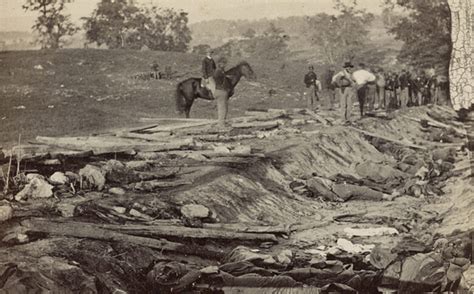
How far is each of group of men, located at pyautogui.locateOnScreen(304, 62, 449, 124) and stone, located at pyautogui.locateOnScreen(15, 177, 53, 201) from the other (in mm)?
3010

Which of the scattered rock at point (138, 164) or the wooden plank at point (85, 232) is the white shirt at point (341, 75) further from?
the wooden plank at point (85, 232)

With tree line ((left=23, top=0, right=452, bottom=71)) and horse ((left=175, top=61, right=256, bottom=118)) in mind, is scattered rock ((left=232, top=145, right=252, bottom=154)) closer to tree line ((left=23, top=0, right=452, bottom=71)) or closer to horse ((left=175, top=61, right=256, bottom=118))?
horse ((left=175, top=61, right=256, bottom=118))

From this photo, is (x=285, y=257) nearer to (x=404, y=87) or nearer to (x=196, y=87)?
(x=196, y=87)

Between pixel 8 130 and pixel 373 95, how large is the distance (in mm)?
4187

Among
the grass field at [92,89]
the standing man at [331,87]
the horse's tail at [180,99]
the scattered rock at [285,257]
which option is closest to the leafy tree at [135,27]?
the grass field at [92,89]

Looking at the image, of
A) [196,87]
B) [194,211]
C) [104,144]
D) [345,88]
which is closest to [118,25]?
[196,87]

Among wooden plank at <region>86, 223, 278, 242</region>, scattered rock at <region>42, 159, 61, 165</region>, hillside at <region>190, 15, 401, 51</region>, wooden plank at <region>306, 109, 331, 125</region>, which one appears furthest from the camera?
wooden plank at <region>306, 109, 331, 125</region>

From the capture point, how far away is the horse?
19.5 feet

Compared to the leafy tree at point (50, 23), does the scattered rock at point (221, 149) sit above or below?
below

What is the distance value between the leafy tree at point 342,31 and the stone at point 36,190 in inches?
115

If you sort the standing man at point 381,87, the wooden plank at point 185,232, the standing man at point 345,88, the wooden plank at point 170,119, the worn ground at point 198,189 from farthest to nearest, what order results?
the standing man at point 381,87
the standing man at point 345,88
the wooden plank at point 170,119
the wooden plank at point 185,232
the worn ground at point 198,189

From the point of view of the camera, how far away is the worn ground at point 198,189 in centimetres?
437

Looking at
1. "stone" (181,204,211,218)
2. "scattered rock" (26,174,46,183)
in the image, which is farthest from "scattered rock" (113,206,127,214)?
"scattered rock" (26,174,46,183)

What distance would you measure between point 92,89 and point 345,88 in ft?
9.53
